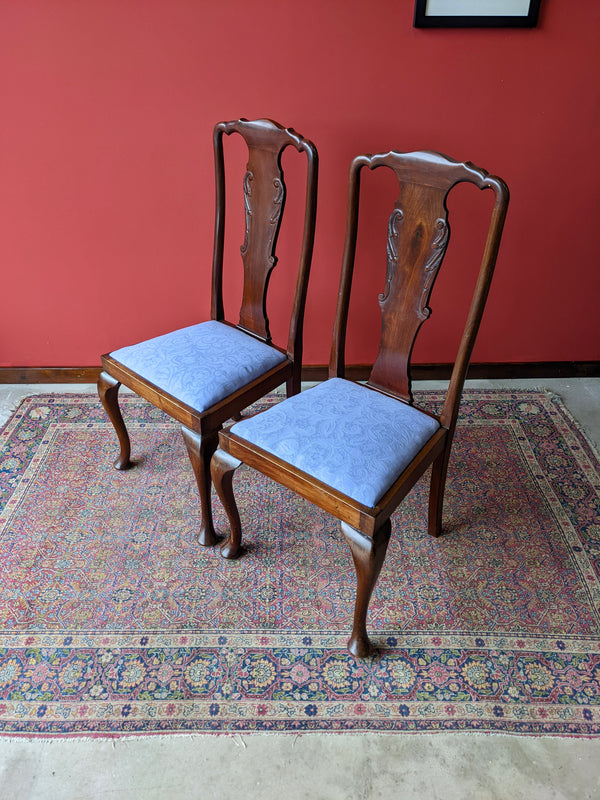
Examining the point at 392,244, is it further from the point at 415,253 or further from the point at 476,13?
the point at 476,13

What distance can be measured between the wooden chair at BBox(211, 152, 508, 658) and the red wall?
640 mm

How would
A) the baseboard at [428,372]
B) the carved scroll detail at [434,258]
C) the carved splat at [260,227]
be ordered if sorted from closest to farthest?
the carved scroll detail at [434,258], the carved splat at [260,227], the baseboard at [428,372]

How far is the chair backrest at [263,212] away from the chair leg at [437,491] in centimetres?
56

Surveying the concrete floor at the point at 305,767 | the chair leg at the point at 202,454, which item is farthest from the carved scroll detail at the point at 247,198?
the concrete floor at the point at 305,767

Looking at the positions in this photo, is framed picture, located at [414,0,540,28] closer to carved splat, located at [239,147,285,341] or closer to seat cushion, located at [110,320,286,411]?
carved splat, located at [239,147,285,341]

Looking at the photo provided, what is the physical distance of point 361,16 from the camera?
1841mm

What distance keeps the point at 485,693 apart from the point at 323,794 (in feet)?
1.47

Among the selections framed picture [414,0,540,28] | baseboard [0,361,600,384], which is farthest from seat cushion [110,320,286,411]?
framed picture [414,0,540,28]

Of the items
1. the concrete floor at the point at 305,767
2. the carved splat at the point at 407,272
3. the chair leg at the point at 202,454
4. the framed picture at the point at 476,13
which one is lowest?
the concrete floor at the point at 305,767

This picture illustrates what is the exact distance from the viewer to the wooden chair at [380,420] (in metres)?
1.32

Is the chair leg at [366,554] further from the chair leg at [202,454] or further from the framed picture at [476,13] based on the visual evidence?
the framed picture at [476,13]

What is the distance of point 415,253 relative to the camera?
150 centimetres

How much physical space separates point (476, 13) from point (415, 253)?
3.08ft

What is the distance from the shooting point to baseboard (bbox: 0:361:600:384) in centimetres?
250
